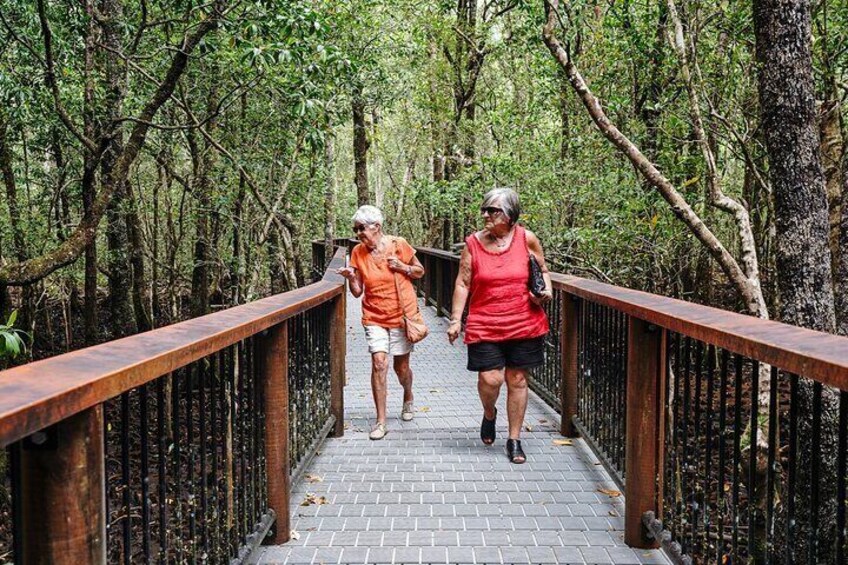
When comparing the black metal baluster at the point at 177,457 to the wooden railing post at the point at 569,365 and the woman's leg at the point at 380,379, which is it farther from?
the wooden railing post at the point at 569,365

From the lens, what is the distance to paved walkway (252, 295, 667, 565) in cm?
395

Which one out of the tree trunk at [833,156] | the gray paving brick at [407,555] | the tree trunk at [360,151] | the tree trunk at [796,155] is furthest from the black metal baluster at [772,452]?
the tree trunk at [360,151]

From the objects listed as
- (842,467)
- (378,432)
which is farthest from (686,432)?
(378,432)

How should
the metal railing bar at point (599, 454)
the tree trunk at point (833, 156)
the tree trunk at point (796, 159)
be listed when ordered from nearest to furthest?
the metal railing bar at point (599, 454), the tree trunk at point (796, 159), the tree trunk at point (833, 156)

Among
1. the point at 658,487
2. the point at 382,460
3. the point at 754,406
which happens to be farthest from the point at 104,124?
the point at 754,406

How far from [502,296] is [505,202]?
657 mm

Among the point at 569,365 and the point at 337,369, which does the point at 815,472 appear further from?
the point at 337,369

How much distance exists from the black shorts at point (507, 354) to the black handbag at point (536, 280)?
360 mm

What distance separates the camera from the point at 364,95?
52.5 ft

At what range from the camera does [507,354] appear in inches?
216

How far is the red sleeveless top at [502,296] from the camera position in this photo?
5.38 meters

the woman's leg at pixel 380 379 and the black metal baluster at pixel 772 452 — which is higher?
the black metal baluster at pixel 772 452

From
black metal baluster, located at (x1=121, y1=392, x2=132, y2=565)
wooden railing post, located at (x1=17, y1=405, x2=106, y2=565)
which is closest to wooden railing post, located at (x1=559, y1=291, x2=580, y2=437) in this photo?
black metal baluster, located at (x1=121, y1=392, x2=132, y2=565)

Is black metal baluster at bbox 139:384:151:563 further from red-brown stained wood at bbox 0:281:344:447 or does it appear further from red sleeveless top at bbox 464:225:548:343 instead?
red sleeveless top at bbox 464:225:548:343
